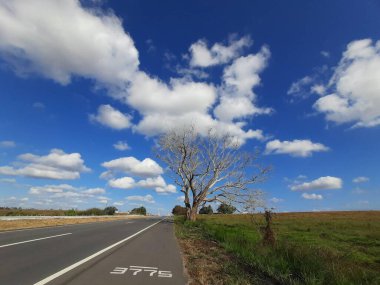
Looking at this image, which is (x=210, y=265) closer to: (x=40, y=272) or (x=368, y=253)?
(x=40, y=272)

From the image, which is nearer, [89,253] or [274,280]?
[274,280]

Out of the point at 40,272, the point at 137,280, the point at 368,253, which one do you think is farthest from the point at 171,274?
the point at 368,253

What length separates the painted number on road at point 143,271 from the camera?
8109 mm

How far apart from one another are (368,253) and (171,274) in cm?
1390

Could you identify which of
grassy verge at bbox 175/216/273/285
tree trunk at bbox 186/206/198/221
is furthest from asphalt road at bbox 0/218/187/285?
tree trunk at bbox 186/206/198/221

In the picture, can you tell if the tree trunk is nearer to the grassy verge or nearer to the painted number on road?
the grassy verge

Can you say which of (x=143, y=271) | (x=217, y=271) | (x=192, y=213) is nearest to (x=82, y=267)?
(x=143, y=271)

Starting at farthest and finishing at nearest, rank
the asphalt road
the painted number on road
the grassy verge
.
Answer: the painted number on road < the grassy verge < the asphalt road

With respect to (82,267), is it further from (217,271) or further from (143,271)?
(217,271)

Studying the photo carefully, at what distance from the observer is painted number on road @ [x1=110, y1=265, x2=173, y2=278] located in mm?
8109

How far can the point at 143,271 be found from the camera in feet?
27.9

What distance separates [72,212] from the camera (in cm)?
7488

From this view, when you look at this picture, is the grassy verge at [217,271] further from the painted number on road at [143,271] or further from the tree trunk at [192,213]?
the tree trunk at [192,213]

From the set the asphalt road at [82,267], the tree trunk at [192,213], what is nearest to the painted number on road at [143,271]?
the asphalt road at [82,267]
